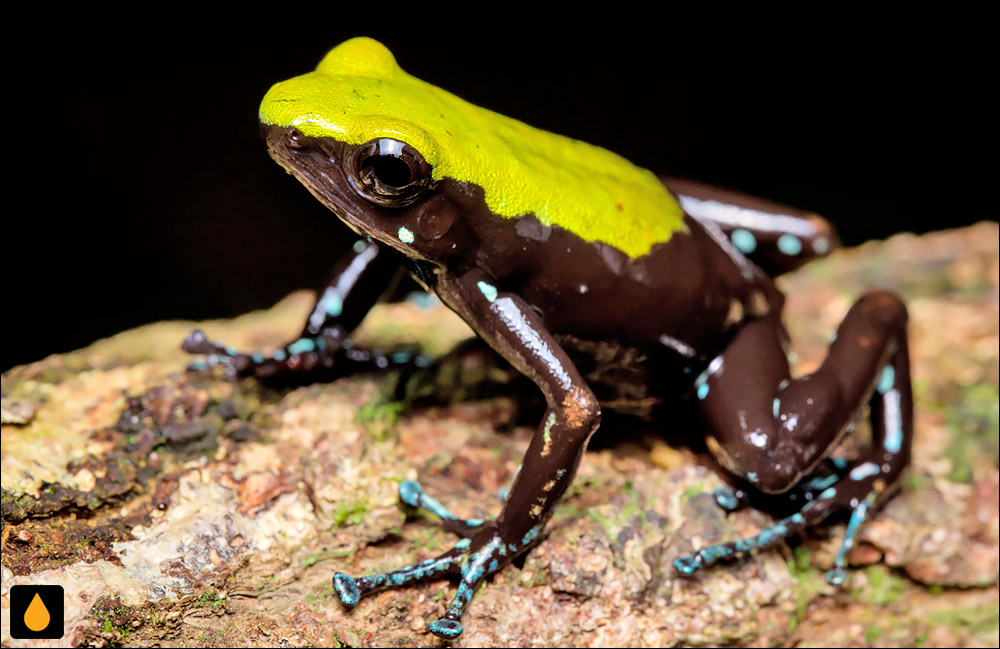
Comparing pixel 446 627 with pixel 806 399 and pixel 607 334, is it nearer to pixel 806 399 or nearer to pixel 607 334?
pixel 607 334

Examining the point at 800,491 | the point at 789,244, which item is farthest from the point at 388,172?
the point at 800,491

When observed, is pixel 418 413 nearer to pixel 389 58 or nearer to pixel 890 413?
pixel 389 58

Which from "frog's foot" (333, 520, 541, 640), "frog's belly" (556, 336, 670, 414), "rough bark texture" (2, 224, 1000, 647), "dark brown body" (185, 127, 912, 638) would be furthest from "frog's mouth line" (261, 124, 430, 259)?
"frog's foot" (333, 520, 541, 640)

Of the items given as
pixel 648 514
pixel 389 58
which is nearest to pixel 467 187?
pixel 389 58

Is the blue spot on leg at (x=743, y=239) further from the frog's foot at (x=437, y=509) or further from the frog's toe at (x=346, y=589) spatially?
the frog's toe at (x=346, y=589)

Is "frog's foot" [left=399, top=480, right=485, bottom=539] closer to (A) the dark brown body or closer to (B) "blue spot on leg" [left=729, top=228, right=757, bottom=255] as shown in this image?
(A) the dark brown body

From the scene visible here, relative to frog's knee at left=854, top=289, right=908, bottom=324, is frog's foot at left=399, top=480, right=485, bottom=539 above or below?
below

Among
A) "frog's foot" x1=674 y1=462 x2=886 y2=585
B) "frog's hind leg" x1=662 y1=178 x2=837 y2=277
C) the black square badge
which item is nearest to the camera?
the black square badge
